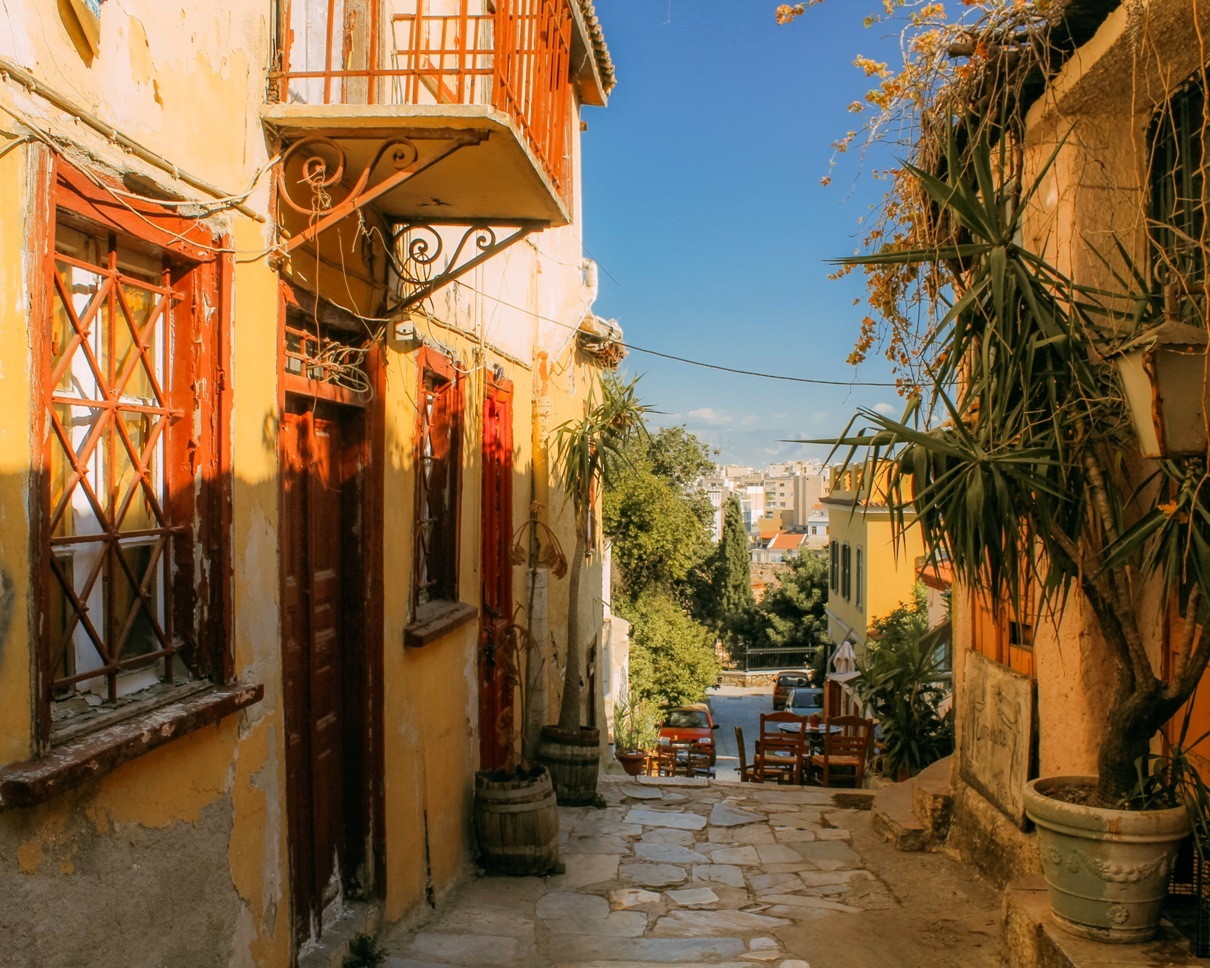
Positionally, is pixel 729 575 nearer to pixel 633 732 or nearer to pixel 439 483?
pixel 633 732

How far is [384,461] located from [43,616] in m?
2.98

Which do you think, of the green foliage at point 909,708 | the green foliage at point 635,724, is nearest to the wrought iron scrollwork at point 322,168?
the green foliage at point 909,708

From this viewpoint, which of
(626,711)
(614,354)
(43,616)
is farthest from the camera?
(626,711)

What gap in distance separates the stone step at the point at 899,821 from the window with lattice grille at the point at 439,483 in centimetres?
359

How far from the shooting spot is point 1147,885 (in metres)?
4.09

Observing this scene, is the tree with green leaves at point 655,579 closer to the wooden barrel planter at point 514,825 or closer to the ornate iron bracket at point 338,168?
the wooden barrel planter at point 514,825

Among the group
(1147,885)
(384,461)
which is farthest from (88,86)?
(1147,885)

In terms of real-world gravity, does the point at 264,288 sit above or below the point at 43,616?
above

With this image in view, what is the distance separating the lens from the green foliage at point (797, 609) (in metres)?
44.8

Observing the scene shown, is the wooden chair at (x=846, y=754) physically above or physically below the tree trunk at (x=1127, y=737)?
below

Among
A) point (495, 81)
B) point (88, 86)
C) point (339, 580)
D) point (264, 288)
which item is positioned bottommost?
point (339, 580)

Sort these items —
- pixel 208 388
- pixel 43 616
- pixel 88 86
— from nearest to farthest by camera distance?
pixel 43 616 → pixel 88 86 → pixel 208 388

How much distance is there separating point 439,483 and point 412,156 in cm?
305

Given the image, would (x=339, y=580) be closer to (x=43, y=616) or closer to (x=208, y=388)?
(x=208, y=388)
